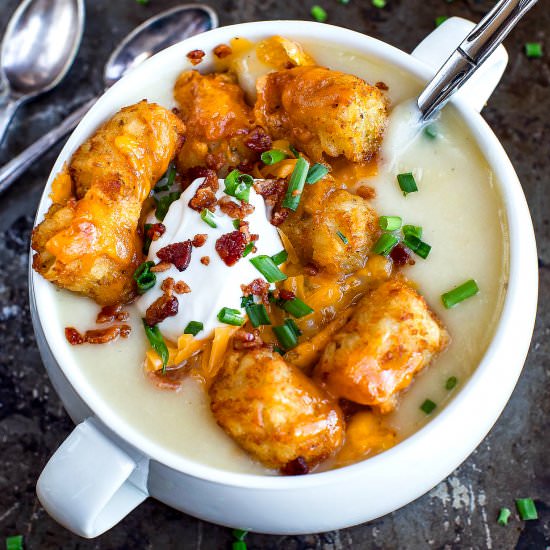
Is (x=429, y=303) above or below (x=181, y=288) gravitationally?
above

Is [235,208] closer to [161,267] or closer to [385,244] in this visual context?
[161,267]

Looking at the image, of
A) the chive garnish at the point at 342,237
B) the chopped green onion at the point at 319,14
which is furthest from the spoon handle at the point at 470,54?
the chopped green onion at the point at 319,14

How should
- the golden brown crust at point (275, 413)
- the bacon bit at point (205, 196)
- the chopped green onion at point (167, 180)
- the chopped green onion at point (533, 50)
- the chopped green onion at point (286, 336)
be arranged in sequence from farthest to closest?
the chopped green onion at point (533, 50), the chopped green onion at point (167, 180), the bacon bit at point (205, 196), the chopped green onion at point (286, 336), the golden brown crust at point (275, 413)

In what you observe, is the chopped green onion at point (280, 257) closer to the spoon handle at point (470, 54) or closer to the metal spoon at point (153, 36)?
the spoon handle at point (470, 54)

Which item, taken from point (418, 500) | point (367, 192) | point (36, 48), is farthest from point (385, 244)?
point (36, 48)

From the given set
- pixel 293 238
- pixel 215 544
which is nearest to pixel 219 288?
pixel 293 238

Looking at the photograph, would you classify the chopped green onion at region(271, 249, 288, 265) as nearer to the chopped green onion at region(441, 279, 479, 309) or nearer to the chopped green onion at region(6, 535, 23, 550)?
the chopped green onion at region(441, 279, 479, 309)

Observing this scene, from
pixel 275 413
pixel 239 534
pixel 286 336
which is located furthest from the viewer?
pixel 239 534
